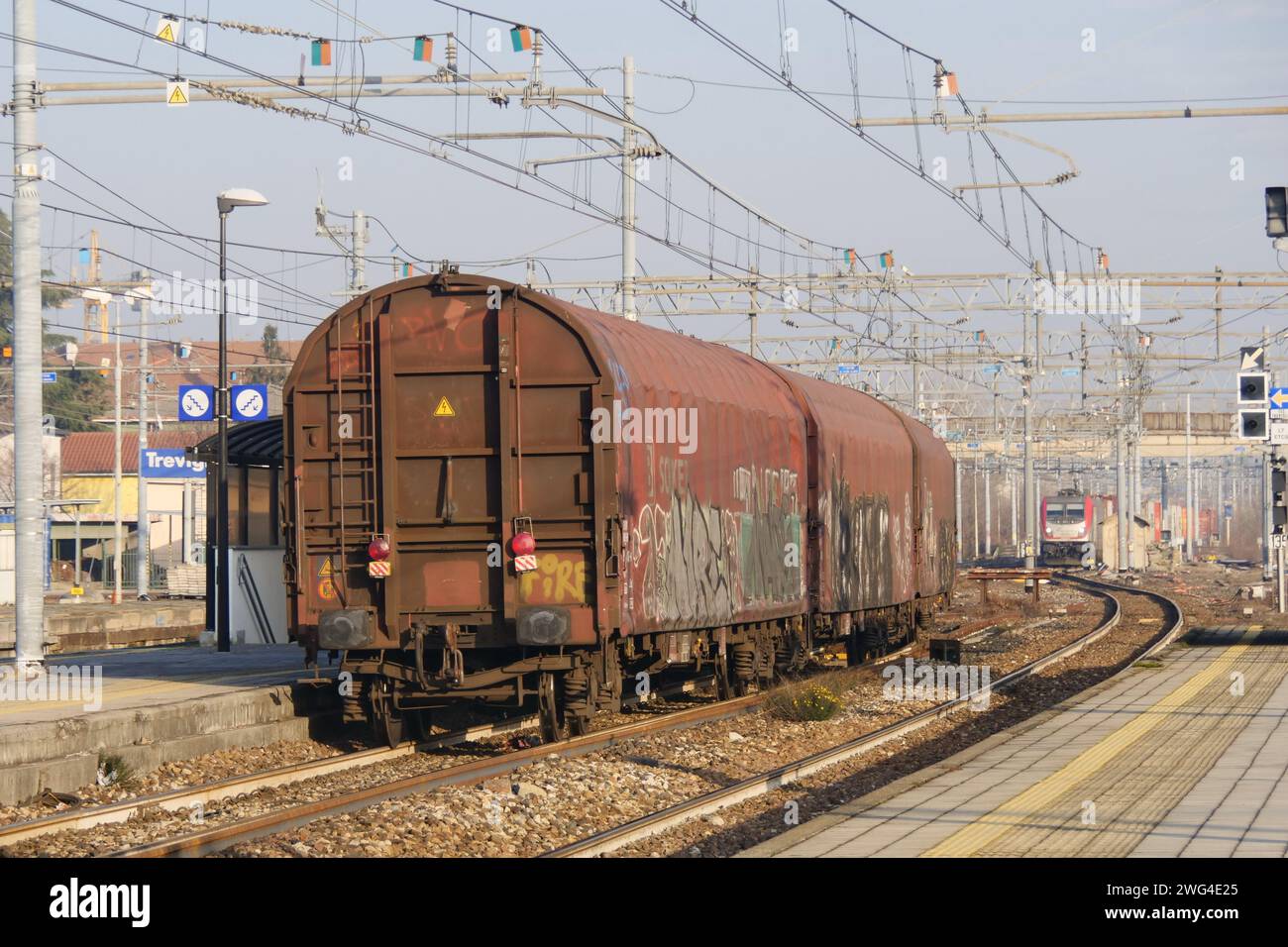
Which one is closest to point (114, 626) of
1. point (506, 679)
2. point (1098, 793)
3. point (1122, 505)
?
point (506, 679)

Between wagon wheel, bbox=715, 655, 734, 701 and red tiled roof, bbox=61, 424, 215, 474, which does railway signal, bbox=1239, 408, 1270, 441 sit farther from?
red tiled roof, bbox=61, 424, 215, 474

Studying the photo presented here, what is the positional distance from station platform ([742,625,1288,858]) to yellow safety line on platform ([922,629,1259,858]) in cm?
1

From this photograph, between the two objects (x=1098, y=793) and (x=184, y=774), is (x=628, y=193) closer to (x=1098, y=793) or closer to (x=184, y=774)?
(x=184, y=774)

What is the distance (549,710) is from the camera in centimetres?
1544

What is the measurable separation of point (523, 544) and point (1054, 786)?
16.9 ft

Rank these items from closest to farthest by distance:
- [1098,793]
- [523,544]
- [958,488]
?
1. [1098,793]
2. [523,544]
3. [958,488]

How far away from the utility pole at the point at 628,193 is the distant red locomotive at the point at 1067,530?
54.8 m

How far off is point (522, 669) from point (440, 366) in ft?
9.70

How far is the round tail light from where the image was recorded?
47.5ft

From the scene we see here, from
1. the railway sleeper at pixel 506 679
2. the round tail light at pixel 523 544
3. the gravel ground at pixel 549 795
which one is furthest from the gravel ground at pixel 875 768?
the round tail light at pixel 523 544

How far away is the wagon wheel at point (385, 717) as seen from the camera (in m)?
15.6
